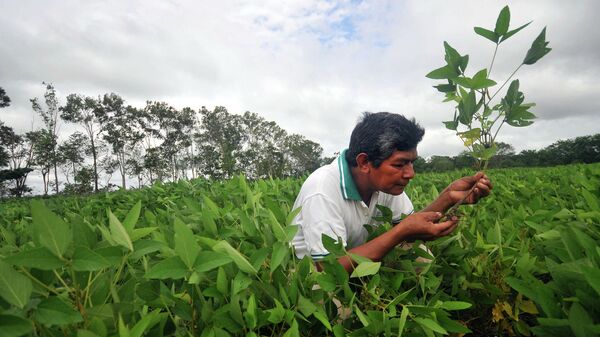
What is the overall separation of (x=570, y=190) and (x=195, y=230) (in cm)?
252

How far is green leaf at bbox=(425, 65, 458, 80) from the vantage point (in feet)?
3.78

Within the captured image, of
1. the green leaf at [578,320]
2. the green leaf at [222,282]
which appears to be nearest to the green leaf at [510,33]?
the green leaf at [578,320]

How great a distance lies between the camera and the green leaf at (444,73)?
1.15 m

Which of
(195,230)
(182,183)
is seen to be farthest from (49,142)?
(195,230)

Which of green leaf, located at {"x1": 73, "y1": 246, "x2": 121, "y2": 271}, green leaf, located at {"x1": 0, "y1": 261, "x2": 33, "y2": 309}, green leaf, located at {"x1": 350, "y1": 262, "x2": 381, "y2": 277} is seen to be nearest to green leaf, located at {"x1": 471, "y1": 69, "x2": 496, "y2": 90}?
green leaf, located at {"x1": 350, "y1": 262, "x2": 381, "y2": 277}

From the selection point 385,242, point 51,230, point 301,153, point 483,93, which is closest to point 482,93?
point 483,93

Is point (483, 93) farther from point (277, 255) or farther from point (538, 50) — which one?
point (277, 255)

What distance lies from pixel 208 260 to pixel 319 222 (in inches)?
39.1

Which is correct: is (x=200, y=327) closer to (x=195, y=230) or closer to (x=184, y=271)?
(x=184, y=271)

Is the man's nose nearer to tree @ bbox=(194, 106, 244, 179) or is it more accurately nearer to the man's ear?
the man's ear

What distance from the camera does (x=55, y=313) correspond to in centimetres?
66

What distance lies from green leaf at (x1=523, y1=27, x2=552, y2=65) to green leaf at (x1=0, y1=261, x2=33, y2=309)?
1.39m

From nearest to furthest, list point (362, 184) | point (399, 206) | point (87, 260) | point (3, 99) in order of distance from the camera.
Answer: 1. point (87, 260)
2. point (362, 184)
3. point (399, 206)
4. point (3, 99)

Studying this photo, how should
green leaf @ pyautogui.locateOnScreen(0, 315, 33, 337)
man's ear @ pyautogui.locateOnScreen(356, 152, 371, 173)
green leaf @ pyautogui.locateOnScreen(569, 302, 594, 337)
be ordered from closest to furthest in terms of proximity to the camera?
green leaf @ pyautogui.locateOnScreen(0, 315, 33, 337)
green leaf @ pyautogui.locateOnScreen(569, 302, 594, 337)
man's ear @ pyautogui.locateOnScreen(356, 152, 371, 173)
